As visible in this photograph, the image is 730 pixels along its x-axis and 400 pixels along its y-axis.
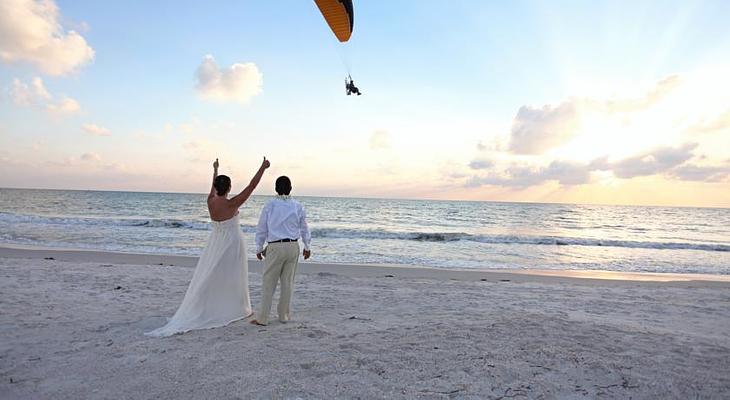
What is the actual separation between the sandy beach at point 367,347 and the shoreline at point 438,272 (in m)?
3.09

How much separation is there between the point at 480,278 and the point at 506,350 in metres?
6.76

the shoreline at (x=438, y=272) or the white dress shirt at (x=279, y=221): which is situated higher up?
the white dress shirt at (x=279, y=221)

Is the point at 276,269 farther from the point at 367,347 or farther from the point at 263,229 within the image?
the point at 367,347

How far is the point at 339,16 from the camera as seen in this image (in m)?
8.03

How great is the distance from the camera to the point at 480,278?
11047 mm

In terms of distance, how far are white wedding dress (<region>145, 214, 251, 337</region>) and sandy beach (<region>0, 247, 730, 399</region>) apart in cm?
29

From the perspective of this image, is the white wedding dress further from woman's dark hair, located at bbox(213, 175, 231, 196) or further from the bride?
woman's dark hair, located at bbox(213, 175, 231, 196)

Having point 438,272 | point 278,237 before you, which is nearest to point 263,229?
point 278,237

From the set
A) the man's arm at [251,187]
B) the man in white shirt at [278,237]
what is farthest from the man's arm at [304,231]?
the man's arm at [251,187]

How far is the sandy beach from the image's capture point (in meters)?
3.57

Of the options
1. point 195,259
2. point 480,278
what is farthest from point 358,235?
point 480,278

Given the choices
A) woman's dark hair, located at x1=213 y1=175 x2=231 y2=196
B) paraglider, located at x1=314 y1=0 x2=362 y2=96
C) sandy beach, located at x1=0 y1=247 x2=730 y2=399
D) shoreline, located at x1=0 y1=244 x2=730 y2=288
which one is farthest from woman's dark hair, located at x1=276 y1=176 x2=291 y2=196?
shoreline, located at x1=0 y1=244 x2=730 y2=288

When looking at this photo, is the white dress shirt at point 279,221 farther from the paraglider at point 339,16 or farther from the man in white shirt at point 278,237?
the paraglider at point 339,16

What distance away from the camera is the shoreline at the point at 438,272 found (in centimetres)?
1116
